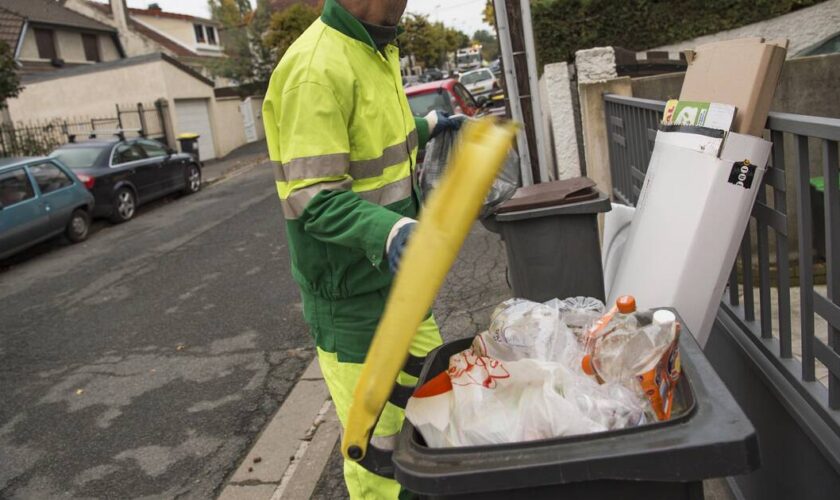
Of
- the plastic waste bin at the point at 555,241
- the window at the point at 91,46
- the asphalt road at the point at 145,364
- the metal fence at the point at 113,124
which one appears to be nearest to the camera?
the plastic waste bin at the point at 555,241

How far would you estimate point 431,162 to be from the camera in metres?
3.26

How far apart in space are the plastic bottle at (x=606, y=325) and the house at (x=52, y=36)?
34.0 m

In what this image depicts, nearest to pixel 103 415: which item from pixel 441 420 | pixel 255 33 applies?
pixel 441 420

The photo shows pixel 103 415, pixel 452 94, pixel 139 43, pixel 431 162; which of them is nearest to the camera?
pixel 431 162

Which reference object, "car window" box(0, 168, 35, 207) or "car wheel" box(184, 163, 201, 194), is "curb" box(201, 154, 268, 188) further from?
"car window" box(0, 168, 35, 207)

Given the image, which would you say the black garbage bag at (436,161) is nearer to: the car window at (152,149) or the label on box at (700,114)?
the label on box at (700,114)

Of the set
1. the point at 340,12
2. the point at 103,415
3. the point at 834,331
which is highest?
the point at 340,12

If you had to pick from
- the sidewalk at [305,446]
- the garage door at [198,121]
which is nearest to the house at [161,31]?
the garage door at [198,121]

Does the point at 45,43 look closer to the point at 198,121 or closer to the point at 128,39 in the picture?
the point at 128,39

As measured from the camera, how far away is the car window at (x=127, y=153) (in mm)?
13984

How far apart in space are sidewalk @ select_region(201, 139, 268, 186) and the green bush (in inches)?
443

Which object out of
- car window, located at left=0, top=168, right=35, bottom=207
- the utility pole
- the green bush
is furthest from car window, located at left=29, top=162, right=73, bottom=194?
the utility pole

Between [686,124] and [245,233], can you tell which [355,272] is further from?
[245,233]

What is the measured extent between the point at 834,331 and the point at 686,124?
94 cm
